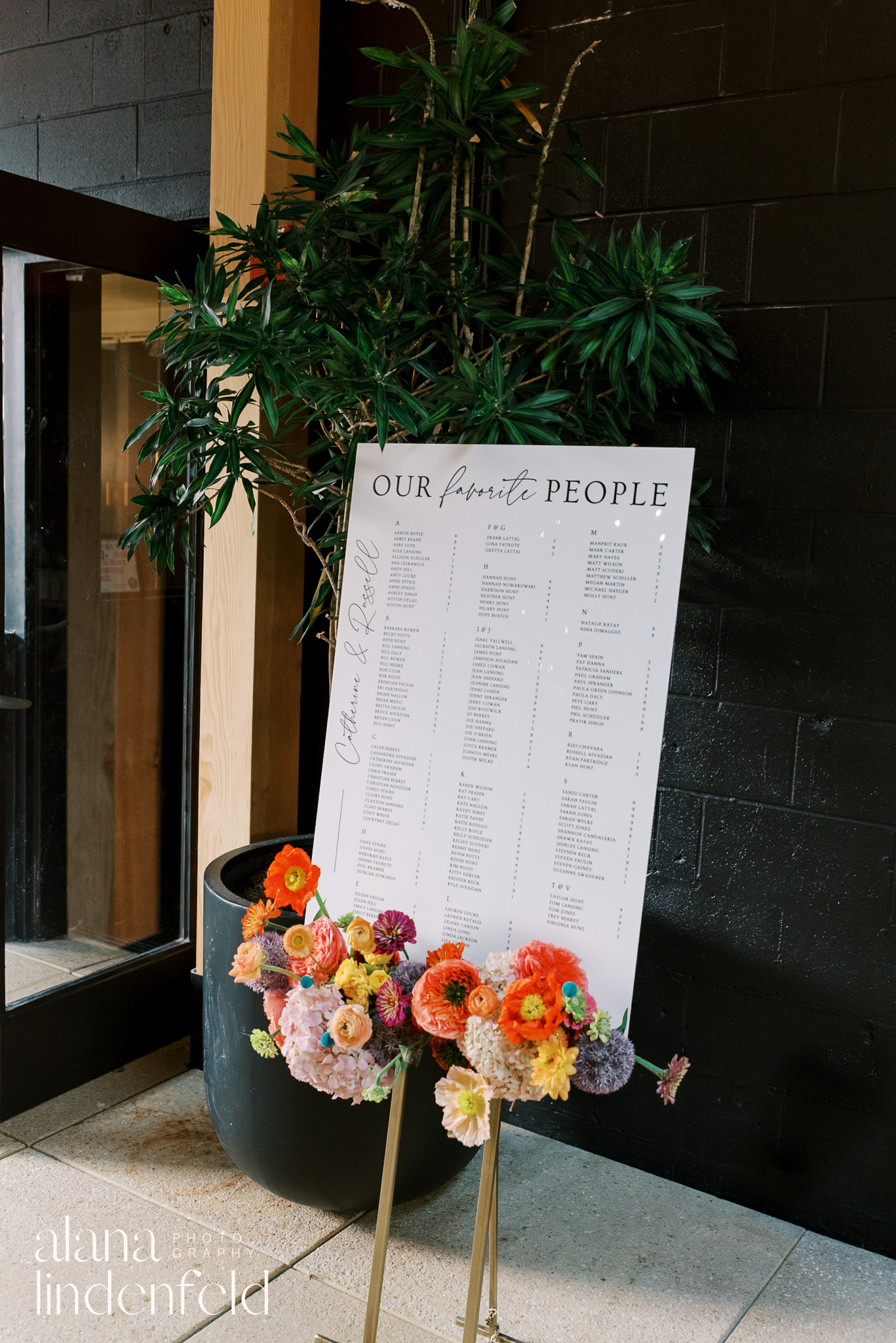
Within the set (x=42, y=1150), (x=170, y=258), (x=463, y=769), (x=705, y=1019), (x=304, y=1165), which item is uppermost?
(x=170, y=258)

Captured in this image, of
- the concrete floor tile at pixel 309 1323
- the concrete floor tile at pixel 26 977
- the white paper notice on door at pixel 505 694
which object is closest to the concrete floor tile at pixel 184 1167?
the concrete floor tile at pixel 309 1323

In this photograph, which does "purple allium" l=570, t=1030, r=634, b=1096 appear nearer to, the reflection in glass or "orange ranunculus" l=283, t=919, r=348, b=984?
"orange ranunculus" l=283, t=919, r=348, b=984

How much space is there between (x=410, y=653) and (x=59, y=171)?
2.05 metres

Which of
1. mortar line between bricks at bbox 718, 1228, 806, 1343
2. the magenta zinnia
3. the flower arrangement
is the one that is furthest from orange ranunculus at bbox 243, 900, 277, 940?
mortar line between bricks at bbox 718, 1228, 806, 1343

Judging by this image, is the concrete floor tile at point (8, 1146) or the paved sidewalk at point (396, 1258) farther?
the concrete floor tile at point (8, 1146)

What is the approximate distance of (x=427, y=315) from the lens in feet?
6.51

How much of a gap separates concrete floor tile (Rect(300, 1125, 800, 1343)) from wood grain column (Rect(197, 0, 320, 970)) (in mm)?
915

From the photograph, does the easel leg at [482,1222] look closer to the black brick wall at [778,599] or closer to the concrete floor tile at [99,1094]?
the black brick wall at [778,599]

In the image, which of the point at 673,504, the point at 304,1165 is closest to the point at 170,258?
the point at 673,504

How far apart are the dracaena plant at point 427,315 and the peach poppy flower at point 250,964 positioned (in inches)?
30.7

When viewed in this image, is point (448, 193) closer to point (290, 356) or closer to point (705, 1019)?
point (290, 356)

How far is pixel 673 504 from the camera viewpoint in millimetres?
1577

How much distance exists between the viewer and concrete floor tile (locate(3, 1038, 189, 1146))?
7.98 feet

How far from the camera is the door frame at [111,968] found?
7.72ft
